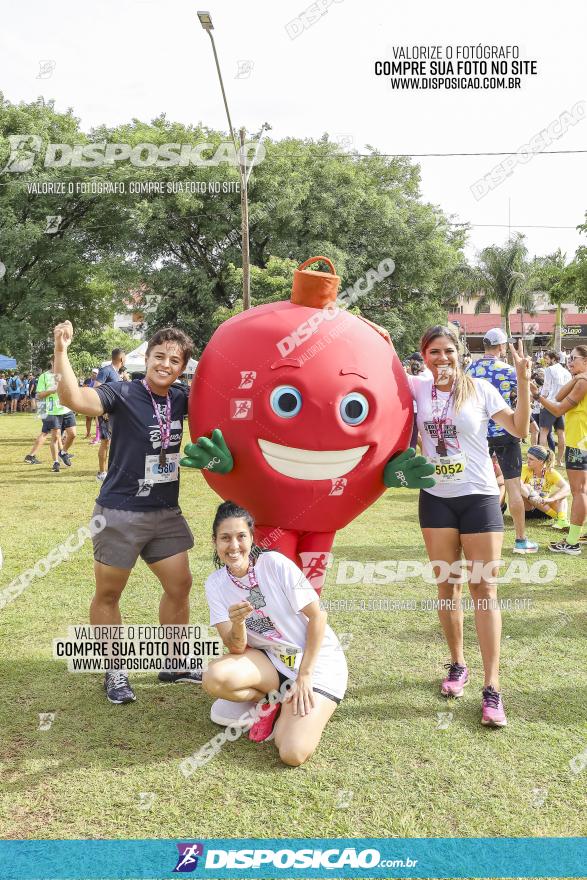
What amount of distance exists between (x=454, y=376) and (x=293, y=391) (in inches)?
35.8

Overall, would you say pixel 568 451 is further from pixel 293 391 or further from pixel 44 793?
pixel 44 793

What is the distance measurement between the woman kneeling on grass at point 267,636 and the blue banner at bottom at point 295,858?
65 centimetres

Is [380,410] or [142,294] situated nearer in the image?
[380,410]

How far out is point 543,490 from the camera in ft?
28.1

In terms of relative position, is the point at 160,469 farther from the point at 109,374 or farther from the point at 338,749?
the point at 109,374

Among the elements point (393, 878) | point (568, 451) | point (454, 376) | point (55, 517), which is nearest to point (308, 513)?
point (454, 376)

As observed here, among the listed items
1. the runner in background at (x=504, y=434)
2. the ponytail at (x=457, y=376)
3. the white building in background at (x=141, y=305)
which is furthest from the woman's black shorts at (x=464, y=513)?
the white building in background at (x=141, y=305)

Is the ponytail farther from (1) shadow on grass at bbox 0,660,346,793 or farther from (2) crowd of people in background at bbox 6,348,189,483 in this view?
(2) crowd of people in background at bbox 6,348,189,483

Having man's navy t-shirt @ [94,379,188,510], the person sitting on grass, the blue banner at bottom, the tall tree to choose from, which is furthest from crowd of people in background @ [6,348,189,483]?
the tall tree

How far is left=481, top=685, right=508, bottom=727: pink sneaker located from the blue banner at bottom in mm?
865

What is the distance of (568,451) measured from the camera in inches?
274

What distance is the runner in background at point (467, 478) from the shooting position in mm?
3818

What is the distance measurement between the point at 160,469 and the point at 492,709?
2169 mm

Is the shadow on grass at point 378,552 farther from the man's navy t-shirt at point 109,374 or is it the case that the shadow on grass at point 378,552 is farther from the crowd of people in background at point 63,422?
the man's navy t-shirt at point 109,374
